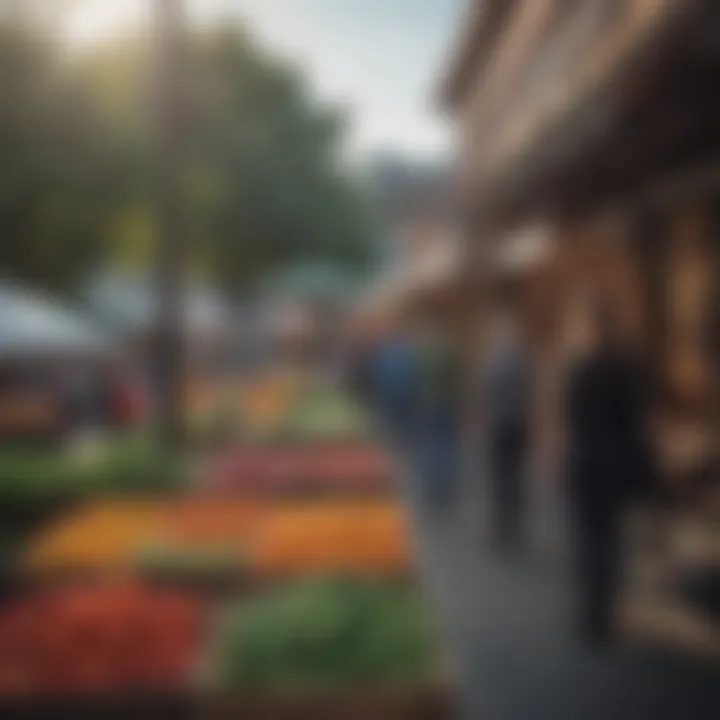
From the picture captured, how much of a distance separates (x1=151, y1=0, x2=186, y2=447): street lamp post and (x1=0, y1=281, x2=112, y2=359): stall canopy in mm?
236

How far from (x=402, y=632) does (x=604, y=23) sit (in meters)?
1.24

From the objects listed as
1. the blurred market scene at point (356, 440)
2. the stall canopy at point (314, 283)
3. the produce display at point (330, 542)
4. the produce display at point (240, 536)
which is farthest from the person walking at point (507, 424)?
the produce display at point (330, 542)

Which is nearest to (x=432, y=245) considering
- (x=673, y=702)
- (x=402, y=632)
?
(x=673, y=702)

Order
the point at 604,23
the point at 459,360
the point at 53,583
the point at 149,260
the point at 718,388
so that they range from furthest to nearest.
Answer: the point at 459,360 → the point at 718,388 → the point at 149,260 → the point at 53,583 → the point at 604,23

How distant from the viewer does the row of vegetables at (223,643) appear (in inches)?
A: 103

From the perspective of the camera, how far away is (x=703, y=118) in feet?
11.3

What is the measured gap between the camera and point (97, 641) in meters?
2.83

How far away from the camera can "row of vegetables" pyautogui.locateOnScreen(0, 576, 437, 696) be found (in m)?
2.62

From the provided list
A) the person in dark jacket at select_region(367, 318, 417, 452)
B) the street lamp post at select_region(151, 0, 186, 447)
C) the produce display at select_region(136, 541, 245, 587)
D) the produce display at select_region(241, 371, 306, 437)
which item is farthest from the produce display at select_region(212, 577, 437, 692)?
the person in dark jacket at select_region(367, 318, 417, 452)

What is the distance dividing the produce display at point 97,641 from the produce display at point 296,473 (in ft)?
4.86

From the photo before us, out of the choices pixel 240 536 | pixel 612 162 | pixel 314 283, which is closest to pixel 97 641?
pixel 240 536

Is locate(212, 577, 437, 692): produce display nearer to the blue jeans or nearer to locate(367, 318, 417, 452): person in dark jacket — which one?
the blue jeans

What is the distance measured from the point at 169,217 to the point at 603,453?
4.79 ft

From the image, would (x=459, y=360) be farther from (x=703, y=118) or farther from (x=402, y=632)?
(x=402, y=632)
